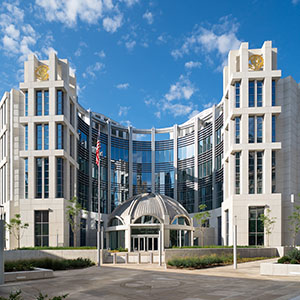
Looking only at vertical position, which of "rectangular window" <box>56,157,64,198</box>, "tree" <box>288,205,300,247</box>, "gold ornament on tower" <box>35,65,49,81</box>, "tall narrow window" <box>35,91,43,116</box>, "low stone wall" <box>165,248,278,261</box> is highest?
"gold ornament on tower" <box>35,65,49,81</box>

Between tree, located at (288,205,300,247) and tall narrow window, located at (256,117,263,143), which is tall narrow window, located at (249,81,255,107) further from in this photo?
tree, located at (288,205,300,247)

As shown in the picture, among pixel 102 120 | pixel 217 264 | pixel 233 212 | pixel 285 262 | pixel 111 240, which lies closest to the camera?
pixel 285 262

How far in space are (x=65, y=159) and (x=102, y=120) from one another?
19.9 meters

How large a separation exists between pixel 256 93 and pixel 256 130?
4.78 meters

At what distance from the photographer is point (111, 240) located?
49344mm

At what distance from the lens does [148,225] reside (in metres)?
45.5

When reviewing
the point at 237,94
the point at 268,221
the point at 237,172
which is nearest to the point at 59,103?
the point at 237,94

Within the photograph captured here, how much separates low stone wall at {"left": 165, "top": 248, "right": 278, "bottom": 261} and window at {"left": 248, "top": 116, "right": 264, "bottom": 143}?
13676 mm

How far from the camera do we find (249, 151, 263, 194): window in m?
44.1

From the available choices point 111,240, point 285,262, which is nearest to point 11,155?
point 111,240

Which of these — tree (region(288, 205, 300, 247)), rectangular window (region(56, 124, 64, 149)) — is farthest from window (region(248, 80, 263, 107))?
rectangular window (region(56, 124, 64, 149))

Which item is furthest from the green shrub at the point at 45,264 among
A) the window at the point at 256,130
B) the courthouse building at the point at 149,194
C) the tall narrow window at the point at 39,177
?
the window at the point at 256,130

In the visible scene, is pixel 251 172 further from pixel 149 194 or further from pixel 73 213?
pixel 73 213

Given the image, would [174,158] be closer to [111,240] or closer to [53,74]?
[111,240]
